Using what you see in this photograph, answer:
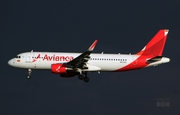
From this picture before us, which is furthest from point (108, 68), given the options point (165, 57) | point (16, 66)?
point (16, 66)

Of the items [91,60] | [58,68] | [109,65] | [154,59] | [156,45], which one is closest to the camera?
[58,68]

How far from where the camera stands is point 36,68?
278 feet

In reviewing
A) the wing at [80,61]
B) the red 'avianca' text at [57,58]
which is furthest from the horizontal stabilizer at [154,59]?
the red 'avianca' text at [57,58]

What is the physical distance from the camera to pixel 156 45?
86.1 metres

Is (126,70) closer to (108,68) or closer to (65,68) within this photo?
(108,68)

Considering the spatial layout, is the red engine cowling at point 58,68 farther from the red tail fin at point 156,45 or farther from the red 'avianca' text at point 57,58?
the red tail fin at point 156,45

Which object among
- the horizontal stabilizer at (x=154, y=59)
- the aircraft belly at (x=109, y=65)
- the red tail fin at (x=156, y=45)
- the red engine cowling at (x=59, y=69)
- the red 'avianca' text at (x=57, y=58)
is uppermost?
the red tail fin at (x=156, y=45)

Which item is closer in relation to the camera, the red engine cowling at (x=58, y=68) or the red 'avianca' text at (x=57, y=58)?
the red engine cowling at (x=58, y=68)

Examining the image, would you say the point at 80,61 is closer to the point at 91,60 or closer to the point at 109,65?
the point at 91,60

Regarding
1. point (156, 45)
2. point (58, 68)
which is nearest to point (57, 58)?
point (58, 68)

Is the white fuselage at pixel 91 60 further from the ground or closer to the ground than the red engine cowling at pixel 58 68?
further from the ground

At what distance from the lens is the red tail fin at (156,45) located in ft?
280

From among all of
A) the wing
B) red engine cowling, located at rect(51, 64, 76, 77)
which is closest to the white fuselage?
the wing

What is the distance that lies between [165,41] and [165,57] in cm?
451
